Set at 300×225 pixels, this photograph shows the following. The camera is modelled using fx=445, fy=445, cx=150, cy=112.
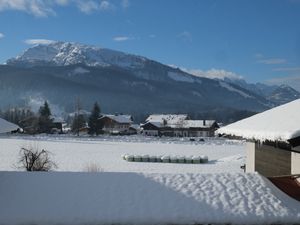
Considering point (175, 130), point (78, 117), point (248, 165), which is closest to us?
point (248, 165)

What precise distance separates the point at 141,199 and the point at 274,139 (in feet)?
9.06

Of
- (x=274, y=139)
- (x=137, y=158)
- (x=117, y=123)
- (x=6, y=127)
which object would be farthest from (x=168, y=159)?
(x=117, y=123)

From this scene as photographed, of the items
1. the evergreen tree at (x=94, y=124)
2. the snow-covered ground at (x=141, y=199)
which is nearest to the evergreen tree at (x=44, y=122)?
the evergreen tree at (x=94, y=124)

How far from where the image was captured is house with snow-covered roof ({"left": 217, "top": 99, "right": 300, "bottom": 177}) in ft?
27.1

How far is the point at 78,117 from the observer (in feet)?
303

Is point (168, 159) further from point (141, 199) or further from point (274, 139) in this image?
point (274, 139)

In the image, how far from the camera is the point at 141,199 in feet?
28.0

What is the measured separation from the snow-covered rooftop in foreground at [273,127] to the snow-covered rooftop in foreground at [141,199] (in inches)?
41.2

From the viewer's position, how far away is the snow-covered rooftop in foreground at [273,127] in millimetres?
8141

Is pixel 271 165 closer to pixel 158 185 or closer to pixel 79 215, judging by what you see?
pixel 158 185

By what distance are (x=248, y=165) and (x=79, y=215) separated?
22.4 ft

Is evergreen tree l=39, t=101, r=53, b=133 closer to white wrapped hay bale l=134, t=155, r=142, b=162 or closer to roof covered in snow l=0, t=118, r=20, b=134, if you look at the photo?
white wrapped hay bale l=134, t=155, r=142, b=162

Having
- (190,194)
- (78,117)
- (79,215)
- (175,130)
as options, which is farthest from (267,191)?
(175,130)

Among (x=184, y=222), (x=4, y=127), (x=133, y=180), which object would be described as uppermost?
(x=4, y=127)
